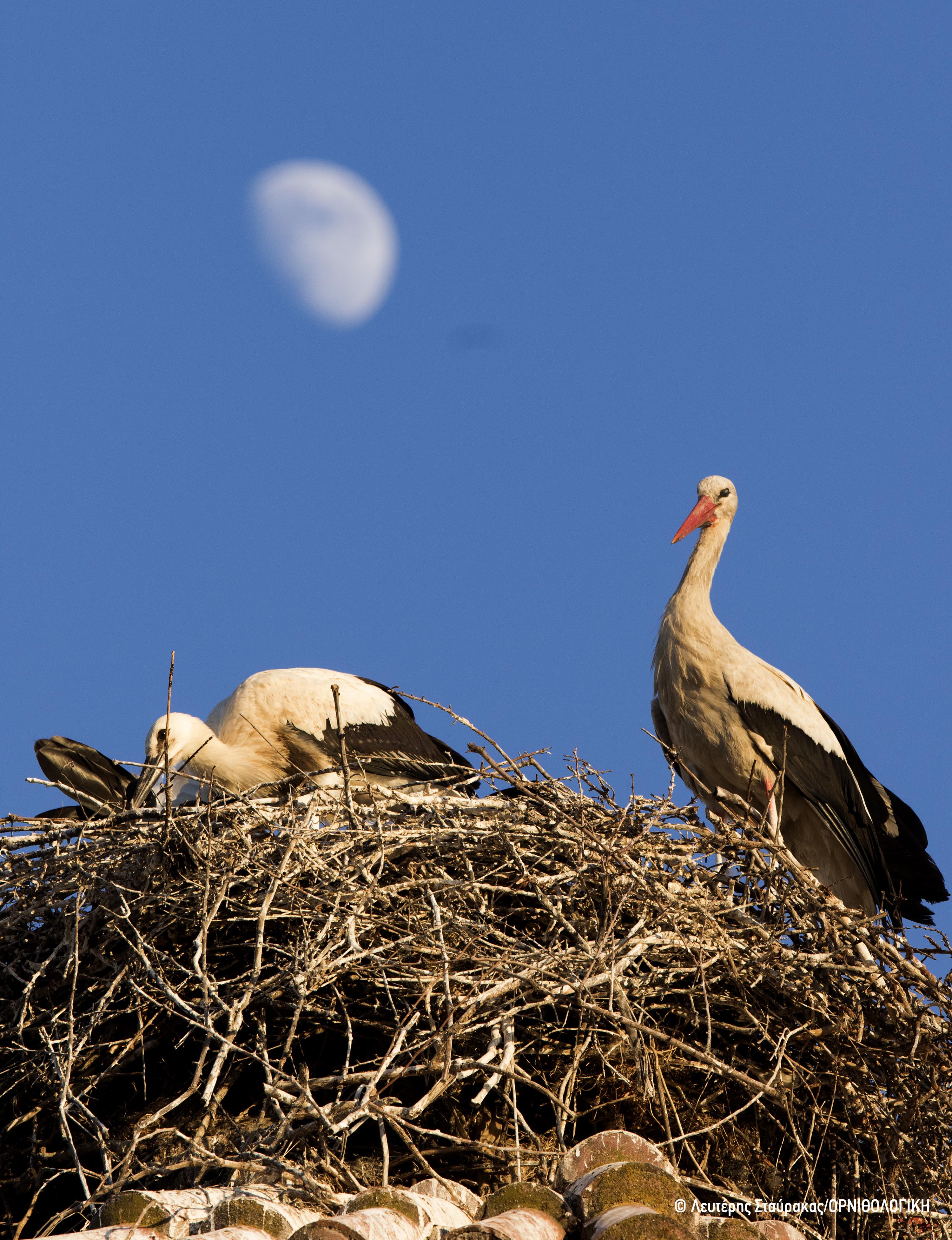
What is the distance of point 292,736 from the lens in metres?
6.37

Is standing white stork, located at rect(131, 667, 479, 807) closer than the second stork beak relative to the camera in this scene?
No

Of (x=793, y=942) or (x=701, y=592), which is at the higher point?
(x=701, y=592)

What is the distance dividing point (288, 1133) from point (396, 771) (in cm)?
300

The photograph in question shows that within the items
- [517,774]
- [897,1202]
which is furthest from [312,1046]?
[897,1202]

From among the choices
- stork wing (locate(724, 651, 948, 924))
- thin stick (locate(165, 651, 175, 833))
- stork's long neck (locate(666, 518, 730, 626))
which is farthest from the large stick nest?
stork's long neck (locate(666, 518, 730, 626))

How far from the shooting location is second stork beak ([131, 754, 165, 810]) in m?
5.30

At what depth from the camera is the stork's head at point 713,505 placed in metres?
7.62

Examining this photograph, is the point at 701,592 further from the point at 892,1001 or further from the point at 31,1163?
the point at 31,1163

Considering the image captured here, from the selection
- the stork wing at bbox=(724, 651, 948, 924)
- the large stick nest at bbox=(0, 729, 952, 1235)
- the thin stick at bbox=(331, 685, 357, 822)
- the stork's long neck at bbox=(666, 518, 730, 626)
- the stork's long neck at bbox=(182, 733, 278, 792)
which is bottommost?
the large stick nest at bbox=(0, 729, 952, 1235)

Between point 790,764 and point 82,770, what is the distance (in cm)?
332

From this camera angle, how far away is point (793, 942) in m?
4.71

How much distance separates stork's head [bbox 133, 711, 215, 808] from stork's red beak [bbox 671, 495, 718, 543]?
281 cm

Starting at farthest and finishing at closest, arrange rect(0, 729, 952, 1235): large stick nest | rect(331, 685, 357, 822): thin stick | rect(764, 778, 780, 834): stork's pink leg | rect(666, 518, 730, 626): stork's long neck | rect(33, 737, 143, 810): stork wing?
rect(666, 518, 730, 626): stork's long neck → rect(33, 737, 143, 810): stork wing → rect(764, 778, 780, 834): stork's pink leg → rect(331, 685, 357, 822): thin stick → rect(0, 729, 952, 1235): large stick nest

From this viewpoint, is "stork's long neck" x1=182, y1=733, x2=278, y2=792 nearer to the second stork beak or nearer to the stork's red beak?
the second stork beak
